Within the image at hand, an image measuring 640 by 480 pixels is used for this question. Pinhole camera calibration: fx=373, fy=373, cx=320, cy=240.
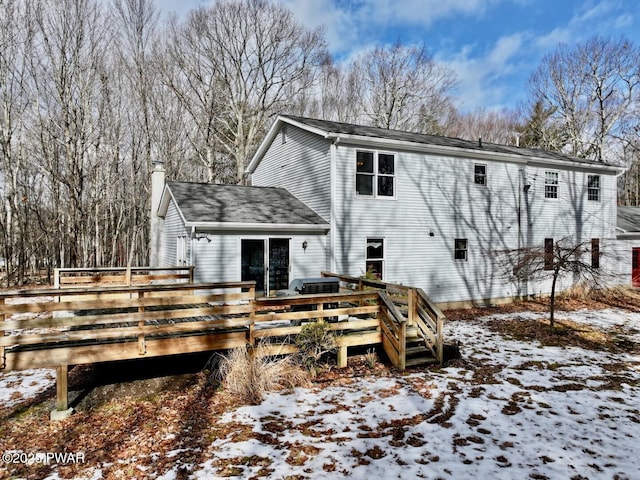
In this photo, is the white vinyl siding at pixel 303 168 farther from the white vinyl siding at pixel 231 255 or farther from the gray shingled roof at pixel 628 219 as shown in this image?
the gray shingled roof at pixel 628 219

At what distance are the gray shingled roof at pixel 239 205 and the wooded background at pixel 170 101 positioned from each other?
8.13 metres

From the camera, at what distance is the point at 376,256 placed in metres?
11.8

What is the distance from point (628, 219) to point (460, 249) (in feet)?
39.9

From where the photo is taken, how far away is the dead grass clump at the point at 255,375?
5629 millimetres

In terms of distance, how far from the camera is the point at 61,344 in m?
5.36

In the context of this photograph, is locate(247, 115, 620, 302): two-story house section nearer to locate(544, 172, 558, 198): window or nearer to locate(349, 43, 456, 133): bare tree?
locate(544, 172, 558, 198): window

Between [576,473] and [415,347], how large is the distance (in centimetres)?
369

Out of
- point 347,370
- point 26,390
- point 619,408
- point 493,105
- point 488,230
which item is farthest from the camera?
point 493,105

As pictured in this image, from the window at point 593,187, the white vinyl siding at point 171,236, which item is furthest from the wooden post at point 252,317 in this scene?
the window at point 593,187

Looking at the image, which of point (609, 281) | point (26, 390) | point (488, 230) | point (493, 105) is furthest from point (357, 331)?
point (493, 105)

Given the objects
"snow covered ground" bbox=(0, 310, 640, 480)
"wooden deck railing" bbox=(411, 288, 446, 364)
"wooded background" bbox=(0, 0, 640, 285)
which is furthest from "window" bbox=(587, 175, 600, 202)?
"wooden deck railing" bbox=(411, 288, 446, 364)

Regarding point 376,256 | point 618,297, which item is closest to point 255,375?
point 376,256

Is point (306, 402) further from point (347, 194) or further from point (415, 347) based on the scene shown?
point (347, 194)

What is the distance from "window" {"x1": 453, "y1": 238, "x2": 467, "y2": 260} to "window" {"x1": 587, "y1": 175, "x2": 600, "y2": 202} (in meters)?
7.25
